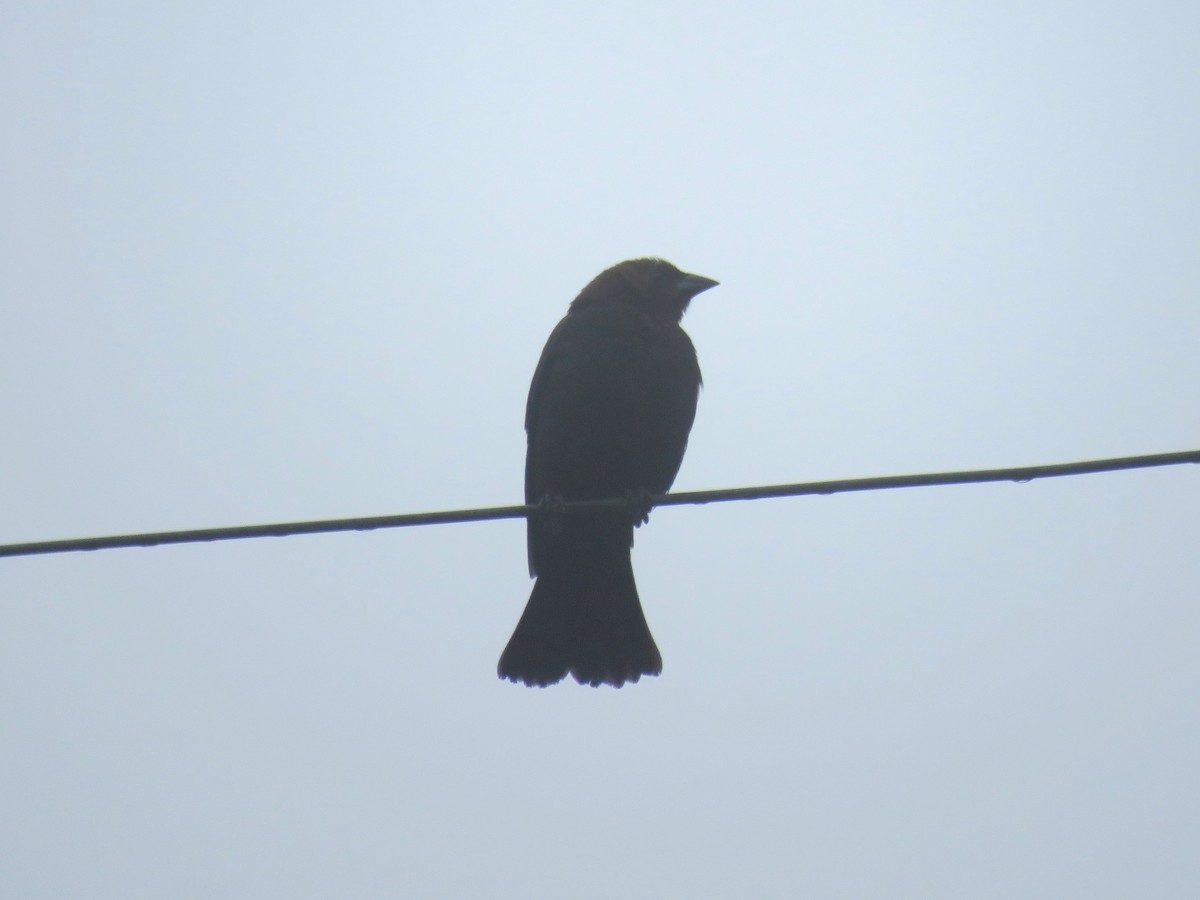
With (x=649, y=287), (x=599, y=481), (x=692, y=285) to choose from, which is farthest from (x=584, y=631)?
(x=692, y=285)

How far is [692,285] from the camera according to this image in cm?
732

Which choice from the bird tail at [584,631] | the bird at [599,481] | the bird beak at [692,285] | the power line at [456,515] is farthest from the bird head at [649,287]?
the power line at [456,515]

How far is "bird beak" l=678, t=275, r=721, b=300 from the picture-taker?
7.29 m

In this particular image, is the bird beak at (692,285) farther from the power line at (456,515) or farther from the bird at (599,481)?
the power line at (456,515)

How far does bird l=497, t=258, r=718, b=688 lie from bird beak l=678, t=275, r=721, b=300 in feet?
2.12

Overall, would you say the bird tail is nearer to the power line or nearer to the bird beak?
the bird beak

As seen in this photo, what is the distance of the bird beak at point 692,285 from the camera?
287 inches

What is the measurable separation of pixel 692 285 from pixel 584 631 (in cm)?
200

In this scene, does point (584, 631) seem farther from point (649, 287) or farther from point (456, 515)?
point (456, 515)

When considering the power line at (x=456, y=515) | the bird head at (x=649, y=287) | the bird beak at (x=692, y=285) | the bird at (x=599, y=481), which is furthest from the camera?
the bird beak at (x=692, y=285)

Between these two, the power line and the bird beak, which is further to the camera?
the bird beak

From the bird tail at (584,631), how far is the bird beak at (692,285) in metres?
1.54

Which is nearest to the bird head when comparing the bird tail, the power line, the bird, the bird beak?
the bird beak

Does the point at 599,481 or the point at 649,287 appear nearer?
the point at 599,481
